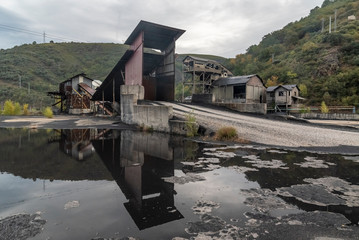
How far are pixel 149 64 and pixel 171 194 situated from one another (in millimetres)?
20516

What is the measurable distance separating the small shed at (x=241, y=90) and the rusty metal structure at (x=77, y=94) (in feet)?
75.5

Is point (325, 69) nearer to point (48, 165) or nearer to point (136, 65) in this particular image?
point (136, 65)

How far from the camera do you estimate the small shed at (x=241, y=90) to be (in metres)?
33.8

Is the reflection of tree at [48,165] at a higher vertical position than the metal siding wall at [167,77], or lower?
lower

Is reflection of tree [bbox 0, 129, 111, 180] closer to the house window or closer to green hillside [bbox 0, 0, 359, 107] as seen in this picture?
the house window

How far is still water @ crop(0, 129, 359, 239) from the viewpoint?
9.70ft

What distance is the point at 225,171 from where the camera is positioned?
577 cm

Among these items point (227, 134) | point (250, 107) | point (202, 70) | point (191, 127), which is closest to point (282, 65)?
point (202, 70)

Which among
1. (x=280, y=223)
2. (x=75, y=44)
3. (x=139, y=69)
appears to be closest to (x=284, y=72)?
(x=139, y=69)

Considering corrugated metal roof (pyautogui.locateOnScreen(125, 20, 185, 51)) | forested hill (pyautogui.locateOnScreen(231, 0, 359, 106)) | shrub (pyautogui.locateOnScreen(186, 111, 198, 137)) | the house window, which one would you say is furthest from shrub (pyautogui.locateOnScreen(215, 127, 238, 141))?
forested hill (pyautogui.locateOnScreen(231, 0, 359, 106))

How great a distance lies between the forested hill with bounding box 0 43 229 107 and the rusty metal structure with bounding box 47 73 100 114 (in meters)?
15.8

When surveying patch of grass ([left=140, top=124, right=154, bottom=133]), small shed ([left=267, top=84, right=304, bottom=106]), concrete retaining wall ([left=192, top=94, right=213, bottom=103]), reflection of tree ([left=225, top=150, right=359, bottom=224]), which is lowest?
reflection of tree ([left=225, top=150, right=359, bottom=224])

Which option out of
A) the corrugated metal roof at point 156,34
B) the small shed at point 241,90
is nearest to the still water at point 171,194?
the corrugated metal roof at point 156,34

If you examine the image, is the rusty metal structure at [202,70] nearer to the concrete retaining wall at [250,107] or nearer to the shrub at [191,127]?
the concrete retaining wall at [250,107]
